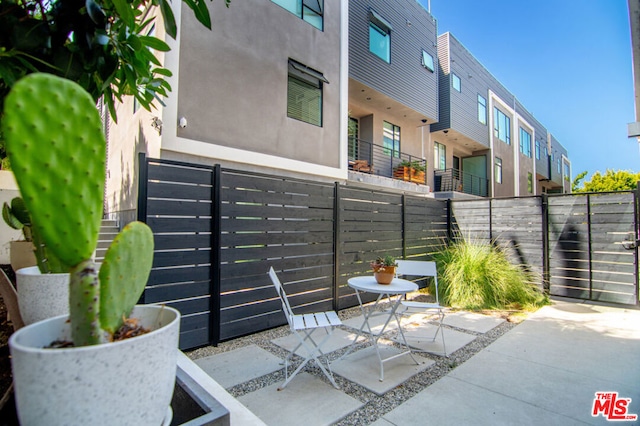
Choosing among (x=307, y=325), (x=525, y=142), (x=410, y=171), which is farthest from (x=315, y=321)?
(x=525, y=142)

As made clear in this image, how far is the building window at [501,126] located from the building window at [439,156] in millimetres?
4525

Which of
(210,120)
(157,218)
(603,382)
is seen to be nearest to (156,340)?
(157,218)

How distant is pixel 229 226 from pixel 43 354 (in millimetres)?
3449

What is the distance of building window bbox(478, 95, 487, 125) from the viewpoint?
55.0ft

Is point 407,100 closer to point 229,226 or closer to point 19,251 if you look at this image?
point 229,226

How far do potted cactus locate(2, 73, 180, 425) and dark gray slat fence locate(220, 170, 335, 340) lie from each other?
3.21 metres

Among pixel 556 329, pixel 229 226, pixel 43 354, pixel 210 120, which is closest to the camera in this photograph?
pixel 43 354

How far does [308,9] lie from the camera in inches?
306

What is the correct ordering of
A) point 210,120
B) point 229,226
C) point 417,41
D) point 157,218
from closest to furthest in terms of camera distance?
1. point 157,218
2. point 229,226
3. point 210,120
4. point 417,41

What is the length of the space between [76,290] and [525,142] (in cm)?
2768

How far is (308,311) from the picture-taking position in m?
5.02

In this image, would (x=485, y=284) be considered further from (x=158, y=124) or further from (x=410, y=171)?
(x=158, y=124)

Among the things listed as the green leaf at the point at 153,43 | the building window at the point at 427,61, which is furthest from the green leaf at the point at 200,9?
the building window at the point at 427,61

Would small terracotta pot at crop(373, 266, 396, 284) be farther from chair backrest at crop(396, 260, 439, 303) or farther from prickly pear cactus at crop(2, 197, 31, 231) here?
prickly pear cactus at crop(2, 197, 31, 231)
